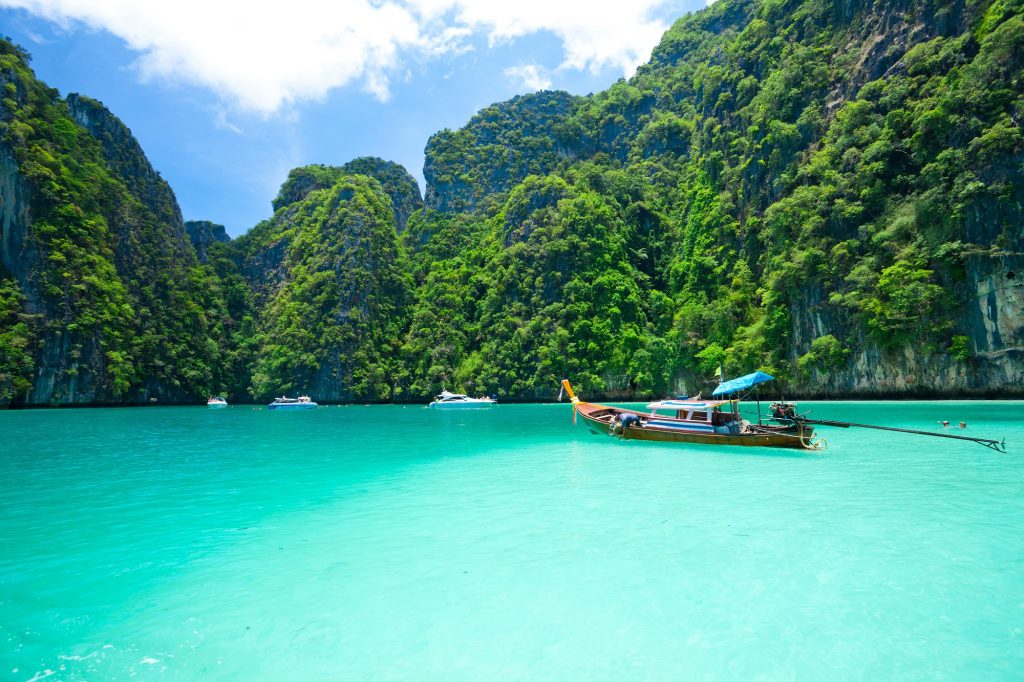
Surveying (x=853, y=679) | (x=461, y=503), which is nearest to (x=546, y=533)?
(x=461, y=503)

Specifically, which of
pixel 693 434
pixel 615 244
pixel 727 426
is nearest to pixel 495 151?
pixel 615 244

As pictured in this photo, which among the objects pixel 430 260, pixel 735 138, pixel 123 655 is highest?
pixel 735 138

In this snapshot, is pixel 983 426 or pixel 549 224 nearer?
pixel 983 426

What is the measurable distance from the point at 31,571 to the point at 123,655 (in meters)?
3.79

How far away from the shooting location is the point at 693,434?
21.4 meters

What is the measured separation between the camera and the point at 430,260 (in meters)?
87.8

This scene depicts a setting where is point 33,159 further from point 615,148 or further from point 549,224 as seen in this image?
point 615,148

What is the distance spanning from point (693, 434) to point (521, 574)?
16027 millimetres

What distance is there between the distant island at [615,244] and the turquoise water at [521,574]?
107ft

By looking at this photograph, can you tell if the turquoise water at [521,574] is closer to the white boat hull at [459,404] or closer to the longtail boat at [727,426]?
the longtail boat at [727,426]

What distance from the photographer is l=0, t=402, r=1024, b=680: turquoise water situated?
4.98m

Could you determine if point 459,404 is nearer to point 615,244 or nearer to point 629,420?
point 615,244

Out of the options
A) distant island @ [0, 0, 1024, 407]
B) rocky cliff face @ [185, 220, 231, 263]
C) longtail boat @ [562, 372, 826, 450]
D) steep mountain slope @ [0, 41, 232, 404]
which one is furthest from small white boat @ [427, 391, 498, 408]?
rocky cliff face @ [185, 220, 231, 263]

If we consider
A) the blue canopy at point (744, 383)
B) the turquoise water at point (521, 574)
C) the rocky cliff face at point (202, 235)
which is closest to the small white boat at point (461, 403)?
the blue canopy at point (744, 383)
